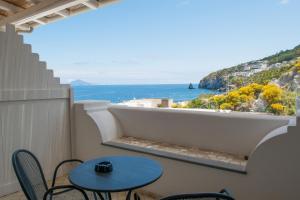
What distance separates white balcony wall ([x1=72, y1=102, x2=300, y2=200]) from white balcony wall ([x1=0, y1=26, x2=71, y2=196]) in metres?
0.33

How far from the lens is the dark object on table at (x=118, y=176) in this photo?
1.80 m

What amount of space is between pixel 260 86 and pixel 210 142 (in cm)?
337

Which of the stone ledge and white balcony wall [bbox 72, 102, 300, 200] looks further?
the stone ledge

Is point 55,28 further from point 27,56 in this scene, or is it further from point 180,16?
point 27,56

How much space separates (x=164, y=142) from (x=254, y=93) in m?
3.39

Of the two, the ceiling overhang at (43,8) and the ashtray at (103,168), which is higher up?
→ the ceiling overhang at (43,8)

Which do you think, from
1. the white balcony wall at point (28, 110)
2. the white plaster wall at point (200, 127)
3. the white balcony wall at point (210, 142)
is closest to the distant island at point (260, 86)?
the white plaster wall at point (200, 127)

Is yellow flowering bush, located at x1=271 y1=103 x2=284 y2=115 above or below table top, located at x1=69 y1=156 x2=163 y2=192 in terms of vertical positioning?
above

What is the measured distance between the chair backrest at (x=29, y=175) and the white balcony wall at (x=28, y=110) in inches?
64.6

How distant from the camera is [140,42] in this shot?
32.7m

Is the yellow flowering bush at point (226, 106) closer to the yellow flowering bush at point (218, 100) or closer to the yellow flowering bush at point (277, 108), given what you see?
the yellow flowering bush at point (218, 100)

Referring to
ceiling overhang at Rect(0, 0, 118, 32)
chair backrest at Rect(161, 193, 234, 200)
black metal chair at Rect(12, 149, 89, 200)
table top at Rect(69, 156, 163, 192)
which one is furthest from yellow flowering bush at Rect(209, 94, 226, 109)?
chair backrest at Rect(161, 193, 234, 200)

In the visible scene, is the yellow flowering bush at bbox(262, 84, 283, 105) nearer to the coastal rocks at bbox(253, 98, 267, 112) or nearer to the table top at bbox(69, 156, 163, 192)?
the coastal rocks at bbox(253, 98, 267, 112)

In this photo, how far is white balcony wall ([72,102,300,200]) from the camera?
7.86 feet
